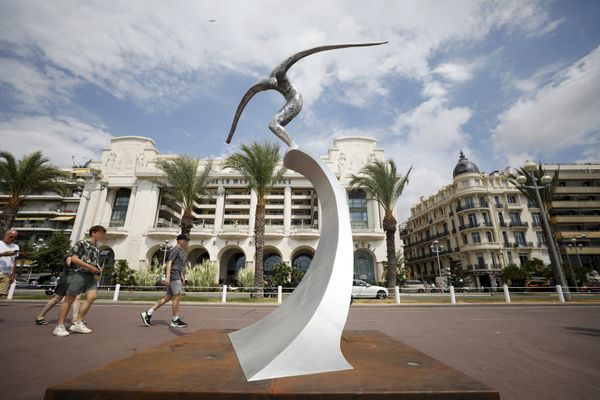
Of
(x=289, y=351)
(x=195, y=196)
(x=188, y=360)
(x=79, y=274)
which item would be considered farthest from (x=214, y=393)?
(x=195, y=196)

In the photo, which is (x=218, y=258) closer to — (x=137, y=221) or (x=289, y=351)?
(x=137, y=221)

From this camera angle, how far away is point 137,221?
107 ft

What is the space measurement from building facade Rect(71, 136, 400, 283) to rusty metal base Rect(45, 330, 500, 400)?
2815 centimetres

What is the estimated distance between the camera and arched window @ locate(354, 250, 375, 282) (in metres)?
30.6

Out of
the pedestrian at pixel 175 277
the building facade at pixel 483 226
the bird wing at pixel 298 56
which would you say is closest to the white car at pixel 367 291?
the pedestrian at pixel 175 277

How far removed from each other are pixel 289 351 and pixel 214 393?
0.70 metres

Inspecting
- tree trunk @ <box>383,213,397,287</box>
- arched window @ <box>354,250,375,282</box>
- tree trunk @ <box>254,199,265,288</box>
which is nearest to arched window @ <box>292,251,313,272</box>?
arched window @ <box>354,250,375,282</box>

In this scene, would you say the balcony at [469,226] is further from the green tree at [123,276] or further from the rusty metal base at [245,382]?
the rusty metal base at [245,382]

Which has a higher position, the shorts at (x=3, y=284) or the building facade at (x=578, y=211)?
the building facade at (x=578, y=211)

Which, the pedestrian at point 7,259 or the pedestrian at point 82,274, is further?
the pedestrian at point 7,259

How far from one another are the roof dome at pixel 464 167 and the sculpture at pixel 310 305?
150 feet

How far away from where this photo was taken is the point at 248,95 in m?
4.64

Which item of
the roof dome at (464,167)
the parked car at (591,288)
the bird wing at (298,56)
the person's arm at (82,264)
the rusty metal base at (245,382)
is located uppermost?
the roof dome at (464,167)

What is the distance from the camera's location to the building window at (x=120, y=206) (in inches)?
1364
